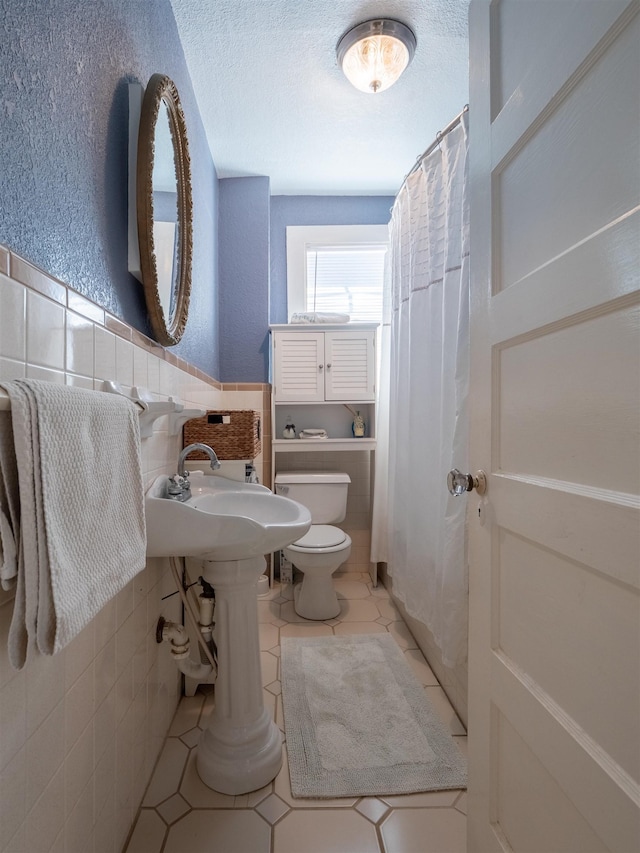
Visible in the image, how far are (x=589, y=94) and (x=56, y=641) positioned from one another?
1012 mm

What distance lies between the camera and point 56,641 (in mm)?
452

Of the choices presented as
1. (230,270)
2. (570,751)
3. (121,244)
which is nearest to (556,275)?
(570,751)

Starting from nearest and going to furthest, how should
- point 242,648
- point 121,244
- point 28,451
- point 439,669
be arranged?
1. point 28,451
2. point 121,244
3. point 242,648
4. point 439,669

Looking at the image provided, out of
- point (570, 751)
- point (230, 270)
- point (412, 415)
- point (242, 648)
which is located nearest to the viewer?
point (570, 751)

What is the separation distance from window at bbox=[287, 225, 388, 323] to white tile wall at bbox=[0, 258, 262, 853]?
1.58 metres

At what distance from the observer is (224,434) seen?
1.55 meters

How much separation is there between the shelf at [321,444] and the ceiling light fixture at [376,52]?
168 cm

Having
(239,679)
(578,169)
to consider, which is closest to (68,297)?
(578,169)

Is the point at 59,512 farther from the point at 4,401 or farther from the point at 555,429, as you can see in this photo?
the point at 555,429

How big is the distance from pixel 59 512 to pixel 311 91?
2.06 meters

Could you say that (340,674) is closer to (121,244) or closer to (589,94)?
(121,244)

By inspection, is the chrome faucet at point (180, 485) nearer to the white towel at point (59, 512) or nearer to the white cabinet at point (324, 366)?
the white towel at point (59, 512)

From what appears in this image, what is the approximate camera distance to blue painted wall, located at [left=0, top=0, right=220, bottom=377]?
57cm

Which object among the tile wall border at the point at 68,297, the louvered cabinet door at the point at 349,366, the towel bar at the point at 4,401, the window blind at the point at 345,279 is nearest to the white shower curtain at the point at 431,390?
the louvered cabinet door at the point at 349,366
